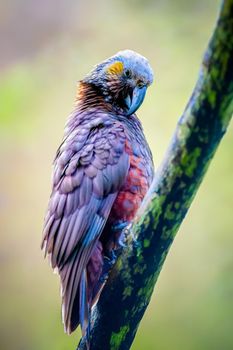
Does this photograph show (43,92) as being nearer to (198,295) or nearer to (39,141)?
(39,141)

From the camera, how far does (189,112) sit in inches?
57.1

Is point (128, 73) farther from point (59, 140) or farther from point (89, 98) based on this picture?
point (59, 140)

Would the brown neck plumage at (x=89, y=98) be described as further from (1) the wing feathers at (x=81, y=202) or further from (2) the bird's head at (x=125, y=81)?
(1) the wing feathers at (x=81, y=202)

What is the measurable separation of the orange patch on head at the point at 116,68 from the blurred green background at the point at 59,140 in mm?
562

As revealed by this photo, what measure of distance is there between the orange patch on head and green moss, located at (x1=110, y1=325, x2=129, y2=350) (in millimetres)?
1123

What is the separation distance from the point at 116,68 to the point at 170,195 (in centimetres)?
110

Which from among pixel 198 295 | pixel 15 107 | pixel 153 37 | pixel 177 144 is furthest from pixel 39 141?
pixel 177 144

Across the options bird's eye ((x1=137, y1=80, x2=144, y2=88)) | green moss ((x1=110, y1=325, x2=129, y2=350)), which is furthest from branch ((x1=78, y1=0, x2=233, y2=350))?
bird's eye ((x1=137, y1=80, x2=144, y2=88))

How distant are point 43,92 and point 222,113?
1960 mm

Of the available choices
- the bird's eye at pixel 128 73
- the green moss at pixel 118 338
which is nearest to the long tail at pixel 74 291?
the green moss at pixel 118 338

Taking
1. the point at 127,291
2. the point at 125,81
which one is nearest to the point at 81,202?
the point at 127,291

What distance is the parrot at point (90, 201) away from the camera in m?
1.96

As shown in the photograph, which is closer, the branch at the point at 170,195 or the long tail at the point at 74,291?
the branch at the point at 170,195

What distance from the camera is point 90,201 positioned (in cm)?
207
